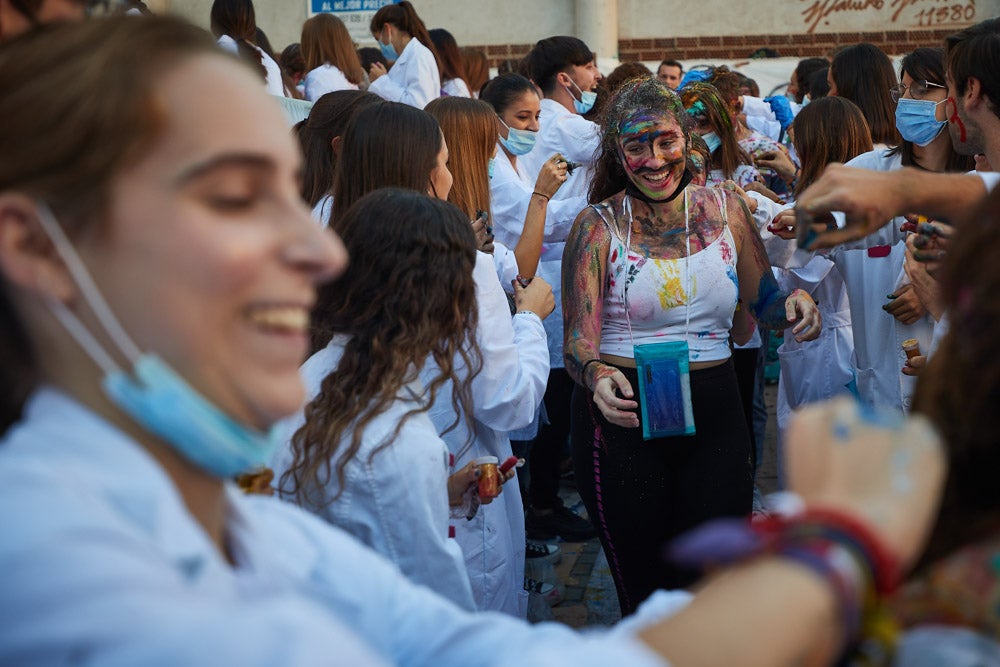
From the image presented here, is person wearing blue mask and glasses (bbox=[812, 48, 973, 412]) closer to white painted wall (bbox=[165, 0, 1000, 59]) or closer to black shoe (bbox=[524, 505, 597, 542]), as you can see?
black shoe (bbox=[524, 505, 597, 542])

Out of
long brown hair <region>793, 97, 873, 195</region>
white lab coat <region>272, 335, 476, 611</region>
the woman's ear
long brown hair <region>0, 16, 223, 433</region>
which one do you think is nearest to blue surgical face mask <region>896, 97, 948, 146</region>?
long brown hair <region>793, 97, 873, 195</region>

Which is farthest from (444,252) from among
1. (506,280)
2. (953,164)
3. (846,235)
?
(953,164)

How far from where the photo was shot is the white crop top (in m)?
3.73

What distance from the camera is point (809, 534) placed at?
42.6 inches

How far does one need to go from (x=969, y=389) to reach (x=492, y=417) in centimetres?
205

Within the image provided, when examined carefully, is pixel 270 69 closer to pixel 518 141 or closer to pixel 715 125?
pixel 518 141

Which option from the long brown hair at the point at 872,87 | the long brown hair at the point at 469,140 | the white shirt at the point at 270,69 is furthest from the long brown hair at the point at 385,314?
the white shirt at the point at 270,69

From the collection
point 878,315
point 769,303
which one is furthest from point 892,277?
point 769,303

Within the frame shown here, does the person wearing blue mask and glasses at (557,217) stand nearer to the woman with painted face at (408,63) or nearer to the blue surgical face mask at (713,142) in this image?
the blue surgical face mask at (713,142)

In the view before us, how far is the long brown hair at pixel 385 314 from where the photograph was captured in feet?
8.71

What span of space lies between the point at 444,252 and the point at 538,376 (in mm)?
635

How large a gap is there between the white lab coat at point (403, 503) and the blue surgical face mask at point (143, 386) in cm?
131

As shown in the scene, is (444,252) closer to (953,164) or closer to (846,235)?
(846,235)

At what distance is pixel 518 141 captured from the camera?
20.3 ft
